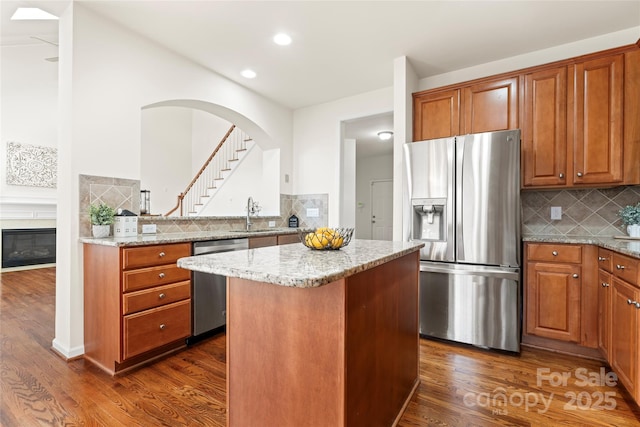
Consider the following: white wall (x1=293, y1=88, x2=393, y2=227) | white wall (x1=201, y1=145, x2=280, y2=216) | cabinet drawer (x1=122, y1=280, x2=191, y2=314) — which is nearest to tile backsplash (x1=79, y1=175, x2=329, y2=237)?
white wall (x1=293, y1=88, x2=393, y2=227)

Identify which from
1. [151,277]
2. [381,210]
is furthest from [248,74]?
[381,210]

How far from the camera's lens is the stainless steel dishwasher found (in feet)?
8.39

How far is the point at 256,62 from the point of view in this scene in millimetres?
3191

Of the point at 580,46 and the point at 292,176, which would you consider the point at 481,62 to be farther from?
the point at 292,176

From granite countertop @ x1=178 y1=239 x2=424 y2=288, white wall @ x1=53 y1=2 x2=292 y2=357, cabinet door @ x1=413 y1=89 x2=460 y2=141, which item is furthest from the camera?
cabinet door @ x1=413 y1=89 x2=460 y2=141

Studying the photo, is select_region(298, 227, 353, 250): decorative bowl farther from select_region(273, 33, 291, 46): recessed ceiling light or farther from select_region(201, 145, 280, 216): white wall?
select_region(201, 145, 280, 216): white wall

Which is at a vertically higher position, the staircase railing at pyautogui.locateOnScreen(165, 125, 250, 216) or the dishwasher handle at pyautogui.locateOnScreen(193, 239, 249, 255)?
the staircase railing at pyautogui.locateOnScreen(165, 125, 250, 216)

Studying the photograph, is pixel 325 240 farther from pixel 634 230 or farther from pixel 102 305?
pixel 634 230

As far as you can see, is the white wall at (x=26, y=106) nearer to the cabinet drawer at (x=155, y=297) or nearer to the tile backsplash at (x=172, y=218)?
the tile backsplash at (x=172, y=218)

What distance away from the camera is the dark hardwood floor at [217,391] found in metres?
1.67

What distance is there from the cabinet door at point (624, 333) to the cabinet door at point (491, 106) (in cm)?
152

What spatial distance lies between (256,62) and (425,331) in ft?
10.3

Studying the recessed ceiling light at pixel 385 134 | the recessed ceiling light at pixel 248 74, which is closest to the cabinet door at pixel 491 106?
the recessed ceiling light at pixel 248 74

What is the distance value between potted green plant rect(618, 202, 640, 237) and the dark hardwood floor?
109 centimetres
